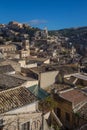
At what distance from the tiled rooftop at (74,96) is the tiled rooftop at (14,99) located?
7.68 m

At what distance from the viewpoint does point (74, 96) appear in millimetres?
25859

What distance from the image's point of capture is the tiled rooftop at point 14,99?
16156 millimetres

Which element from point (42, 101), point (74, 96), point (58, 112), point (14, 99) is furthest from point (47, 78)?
point (14, 99)

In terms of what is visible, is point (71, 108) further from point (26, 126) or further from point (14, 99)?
point (14, 99)

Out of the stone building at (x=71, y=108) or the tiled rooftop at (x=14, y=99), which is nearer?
the tiled rooftop at (x=14, y=99)

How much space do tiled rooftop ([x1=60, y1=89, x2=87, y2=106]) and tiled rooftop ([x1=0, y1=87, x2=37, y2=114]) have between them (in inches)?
302

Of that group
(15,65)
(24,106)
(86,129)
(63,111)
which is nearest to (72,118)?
(63,111)

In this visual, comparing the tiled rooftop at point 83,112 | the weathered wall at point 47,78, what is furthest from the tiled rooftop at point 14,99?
the weathered wall at point 47,78

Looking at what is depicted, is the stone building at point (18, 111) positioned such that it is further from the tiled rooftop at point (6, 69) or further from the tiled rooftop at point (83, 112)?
the tiled rooftop at point (6, 69)

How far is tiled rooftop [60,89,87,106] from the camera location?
24.6m

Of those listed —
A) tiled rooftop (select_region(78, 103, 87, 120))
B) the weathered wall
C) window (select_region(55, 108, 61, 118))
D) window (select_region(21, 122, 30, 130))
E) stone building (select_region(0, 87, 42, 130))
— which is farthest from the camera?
the weathered wall

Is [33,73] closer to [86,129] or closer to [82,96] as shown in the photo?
[82,96]

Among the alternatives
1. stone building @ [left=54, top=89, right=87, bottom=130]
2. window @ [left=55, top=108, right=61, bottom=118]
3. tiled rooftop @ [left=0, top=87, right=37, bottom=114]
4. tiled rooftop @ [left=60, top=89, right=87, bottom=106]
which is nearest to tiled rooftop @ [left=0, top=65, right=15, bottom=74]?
stone building @ [left=54, top=89, right=87, bottom=130]

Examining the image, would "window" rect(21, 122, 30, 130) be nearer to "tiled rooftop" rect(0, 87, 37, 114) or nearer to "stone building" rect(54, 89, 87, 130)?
"tiled rooftop" rect(0, 87, 37, 114)
